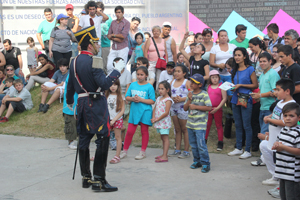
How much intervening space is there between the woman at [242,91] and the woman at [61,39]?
501cm

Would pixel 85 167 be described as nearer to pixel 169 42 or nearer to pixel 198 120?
pixel 198 120

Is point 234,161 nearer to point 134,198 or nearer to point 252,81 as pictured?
point 252,81

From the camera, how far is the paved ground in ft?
14.0

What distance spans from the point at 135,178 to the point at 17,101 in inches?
218

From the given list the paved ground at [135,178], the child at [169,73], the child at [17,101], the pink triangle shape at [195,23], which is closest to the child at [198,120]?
the paved ground at [135,178]

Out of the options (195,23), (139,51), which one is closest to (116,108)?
(139,51)

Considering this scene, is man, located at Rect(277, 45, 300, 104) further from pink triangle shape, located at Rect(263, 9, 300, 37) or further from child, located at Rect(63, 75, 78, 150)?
pink triangle shape, located at Rect(263, 9, 300, 37)

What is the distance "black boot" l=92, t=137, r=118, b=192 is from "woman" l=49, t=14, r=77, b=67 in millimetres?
5608

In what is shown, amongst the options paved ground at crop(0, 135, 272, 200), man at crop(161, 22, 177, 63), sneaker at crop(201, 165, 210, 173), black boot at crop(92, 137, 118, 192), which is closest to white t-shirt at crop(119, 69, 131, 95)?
man at crop(161, 22, 177, 63)

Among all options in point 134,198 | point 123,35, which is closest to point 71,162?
point 134,198

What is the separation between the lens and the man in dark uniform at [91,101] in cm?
439

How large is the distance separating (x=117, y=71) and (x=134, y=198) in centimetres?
158

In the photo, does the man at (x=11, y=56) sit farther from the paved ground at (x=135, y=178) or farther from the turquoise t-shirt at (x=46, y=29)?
the paved ground at (x=135, y=178)

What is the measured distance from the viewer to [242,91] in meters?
6.07
